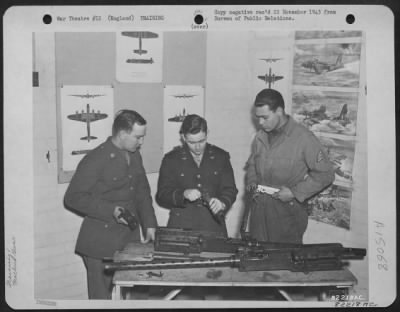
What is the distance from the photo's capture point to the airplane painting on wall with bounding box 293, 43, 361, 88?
1.54 m

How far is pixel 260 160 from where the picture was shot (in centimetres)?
155

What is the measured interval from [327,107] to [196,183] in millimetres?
409

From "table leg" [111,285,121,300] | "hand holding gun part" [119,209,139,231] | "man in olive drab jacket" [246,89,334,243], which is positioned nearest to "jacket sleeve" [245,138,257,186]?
"man in olive drab jacket" [246,89,334,243]

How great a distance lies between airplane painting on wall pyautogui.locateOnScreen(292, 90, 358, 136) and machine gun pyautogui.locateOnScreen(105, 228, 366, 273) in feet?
1.10

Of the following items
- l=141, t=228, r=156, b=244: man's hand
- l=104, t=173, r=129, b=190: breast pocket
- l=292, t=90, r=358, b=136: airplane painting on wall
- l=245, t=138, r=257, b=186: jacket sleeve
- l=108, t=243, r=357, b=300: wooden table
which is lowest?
l=108, t=243, r=357, b=300: wooden table

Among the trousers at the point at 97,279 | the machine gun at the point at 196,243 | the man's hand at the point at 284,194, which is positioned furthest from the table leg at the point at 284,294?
the trousers at the point at 97,279

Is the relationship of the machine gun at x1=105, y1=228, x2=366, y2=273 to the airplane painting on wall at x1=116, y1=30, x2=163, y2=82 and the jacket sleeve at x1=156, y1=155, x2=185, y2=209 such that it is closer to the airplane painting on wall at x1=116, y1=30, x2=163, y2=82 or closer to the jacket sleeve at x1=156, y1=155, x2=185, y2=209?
the jacket sleeve at x1=156, y1=155, x2=185, y2=209

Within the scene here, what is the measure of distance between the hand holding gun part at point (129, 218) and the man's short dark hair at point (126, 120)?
0.72 feet

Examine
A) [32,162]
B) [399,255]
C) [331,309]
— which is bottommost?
[331,309]

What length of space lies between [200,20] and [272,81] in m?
0.25

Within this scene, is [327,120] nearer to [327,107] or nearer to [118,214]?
[327,107]

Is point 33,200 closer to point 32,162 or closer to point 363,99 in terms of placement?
point 32,162

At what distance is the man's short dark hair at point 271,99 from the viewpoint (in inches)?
60.9

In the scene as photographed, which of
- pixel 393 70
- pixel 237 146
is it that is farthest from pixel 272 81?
pixel 393 70
